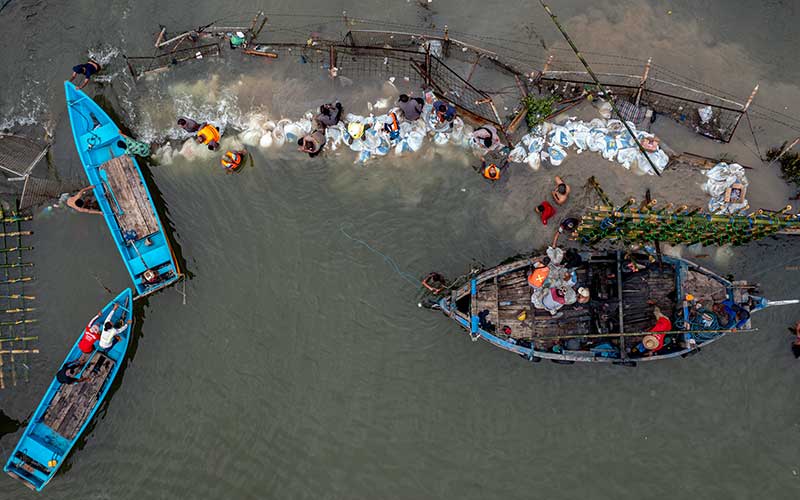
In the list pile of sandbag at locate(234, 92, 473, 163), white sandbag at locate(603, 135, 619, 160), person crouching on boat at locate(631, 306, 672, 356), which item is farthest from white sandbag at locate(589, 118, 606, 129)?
person crouching on boat at locate(631, 306, 672, 356)

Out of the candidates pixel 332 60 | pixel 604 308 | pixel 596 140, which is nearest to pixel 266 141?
pixel 332 60

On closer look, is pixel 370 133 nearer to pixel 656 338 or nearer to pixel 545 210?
pixel 545 210

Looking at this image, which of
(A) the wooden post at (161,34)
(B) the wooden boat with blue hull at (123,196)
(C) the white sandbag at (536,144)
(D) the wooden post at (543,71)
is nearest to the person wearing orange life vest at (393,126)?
(C) the white sandbag at (536,144)

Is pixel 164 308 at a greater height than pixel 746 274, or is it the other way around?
pixel 746 274

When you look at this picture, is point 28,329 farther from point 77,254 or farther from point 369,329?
point 369,329

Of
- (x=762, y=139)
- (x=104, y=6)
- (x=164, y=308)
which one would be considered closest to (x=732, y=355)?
(x=762, y=139)

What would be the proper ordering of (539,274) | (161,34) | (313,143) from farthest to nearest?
(161,34)
(313,143)
(539,274)

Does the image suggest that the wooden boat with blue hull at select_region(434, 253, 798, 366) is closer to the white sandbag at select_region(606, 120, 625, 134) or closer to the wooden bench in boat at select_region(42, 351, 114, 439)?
the white sandbag at select_region(606, 120, 625, 134)

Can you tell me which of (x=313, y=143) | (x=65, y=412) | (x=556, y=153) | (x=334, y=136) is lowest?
(x=65, y=412)
